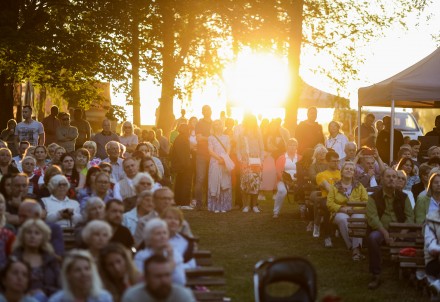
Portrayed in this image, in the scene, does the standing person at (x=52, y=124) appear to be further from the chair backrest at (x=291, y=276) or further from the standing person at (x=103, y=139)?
the chair backrest at (x=291, y=276)

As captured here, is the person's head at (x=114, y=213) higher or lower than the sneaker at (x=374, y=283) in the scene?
higher

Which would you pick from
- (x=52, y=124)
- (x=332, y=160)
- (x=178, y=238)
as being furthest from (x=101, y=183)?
(x=52, y=124)

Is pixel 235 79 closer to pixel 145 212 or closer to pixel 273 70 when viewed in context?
pixel 273 70

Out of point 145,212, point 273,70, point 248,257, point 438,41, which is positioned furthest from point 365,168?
point 273,70

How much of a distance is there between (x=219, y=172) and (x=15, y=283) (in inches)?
546

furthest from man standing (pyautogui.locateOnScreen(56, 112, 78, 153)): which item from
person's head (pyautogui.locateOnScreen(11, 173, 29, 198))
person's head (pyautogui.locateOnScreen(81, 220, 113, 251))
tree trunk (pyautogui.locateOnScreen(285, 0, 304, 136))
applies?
person's head (pyautogui.locateOnScreen(81, 220, 113, 251))

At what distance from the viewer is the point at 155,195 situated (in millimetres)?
12508

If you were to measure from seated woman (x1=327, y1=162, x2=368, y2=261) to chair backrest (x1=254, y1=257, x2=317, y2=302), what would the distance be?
658 centimetres

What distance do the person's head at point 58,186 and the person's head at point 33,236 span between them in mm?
3769

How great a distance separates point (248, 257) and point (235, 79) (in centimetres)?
2791

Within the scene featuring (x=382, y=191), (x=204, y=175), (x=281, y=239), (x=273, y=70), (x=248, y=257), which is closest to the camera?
(x=382, y=191)

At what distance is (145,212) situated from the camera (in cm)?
1291

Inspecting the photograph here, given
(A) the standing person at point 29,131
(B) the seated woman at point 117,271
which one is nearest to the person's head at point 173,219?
(B) the seated woman at point 117,271

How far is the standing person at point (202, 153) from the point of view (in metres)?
23.4
